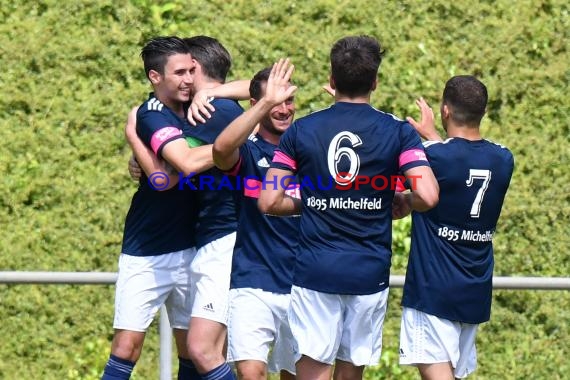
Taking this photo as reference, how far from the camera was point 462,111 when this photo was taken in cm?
614

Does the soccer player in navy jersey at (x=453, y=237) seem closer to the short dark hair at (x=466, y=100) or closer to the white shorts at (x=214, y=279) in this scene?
the short dark hair at (x=466, y=100)

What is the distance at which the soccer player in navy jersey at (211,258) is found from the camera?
21.7 ft

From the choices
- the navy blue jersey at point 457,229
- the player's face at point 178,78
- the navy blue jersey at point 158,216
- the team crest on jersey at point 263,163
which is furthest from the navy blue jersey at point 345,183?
the player's face at point 178,78

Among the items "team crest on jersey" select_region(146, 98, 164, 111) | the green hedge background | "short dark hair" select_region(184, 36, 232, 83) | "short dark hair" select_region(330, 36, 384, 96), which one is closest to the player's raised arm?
"short dark hair" select_region(330, 36, 384, 96)

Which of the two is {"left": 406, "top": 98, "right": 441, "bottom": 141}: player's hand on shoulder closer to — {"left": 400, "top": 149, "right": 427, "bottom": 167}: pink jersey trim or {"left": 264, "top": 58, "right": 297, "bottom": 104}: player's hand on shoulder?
{"left": 400, "top": 149, "right": 427, "bottom": 167}: pink jersey trim

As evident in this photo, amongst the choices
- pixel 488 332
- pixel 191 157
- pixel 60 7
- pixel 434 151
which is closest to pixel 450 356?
pixel 434 151

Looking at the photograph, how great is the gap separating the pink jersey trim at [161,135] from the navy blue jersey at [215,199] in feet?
0.32

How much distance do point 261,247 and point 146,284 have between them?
31.2 inches

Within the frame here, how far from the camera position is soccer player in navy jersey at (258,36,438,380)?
221 inches

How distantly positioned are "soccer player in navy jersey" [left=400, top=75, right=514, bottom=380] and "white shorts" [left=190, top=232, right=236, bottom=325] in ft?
3.33

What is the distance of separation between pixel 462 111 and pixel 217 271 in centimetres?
158

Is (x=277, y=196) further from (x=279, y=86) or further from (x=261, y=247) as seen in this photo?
(x=261, y=247)

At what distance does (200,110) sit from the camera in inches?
261

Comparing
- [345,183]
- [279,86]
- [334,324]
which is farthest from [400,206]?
[279,86]
